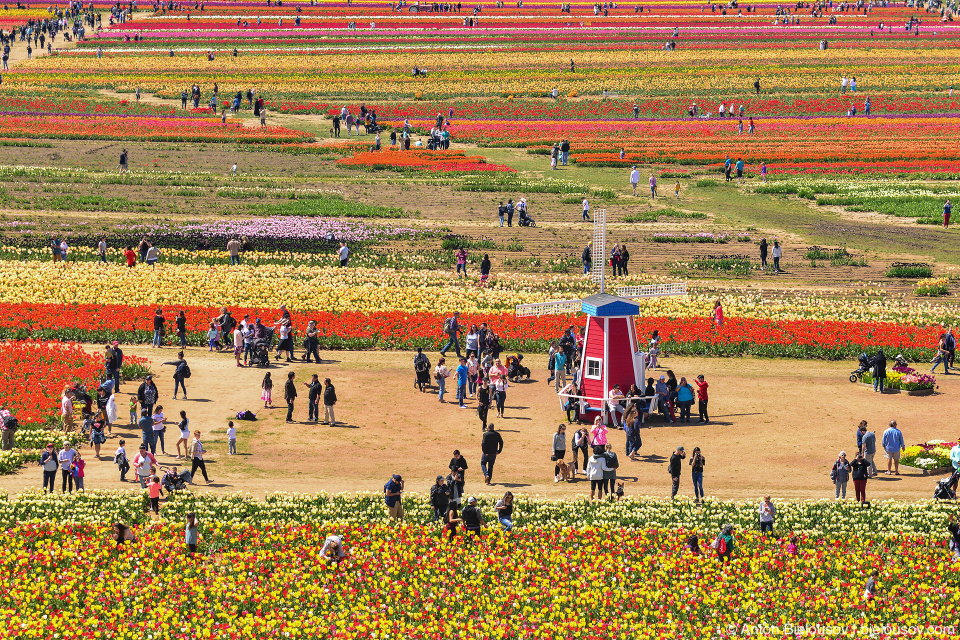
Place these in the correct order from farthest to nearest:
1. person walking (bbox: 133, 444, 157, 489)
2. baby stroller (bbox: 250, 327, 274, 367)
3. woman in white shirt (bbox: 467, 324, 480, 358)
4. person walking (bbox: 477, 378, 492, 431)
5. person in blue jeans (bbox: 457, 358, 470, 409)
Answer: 1. baby stroller (bbox: 250, 327, 274, 367)
2. woman in white shirt (bbox: 467, 324, 480, 358)
3. person in blue jeans (bbox: 457, 358, 470, 409)
4. person walking (bbox: 477, 378, 492, 431)
5. person walking (bbox: 133, 444, 157, 489)

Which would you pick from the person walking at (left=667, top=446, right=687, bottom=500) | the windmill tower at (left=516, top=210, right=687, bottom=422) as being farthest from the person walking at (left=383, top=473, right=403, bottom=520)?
the windmill tower at (left=516, top=210, right=687, bottom=422)

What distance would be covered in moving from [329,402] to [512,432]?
201 inches

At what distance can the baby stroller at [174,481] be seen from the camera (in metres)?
30.0

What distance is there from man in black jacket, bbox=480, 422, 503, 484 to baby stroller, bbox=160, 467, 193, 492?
6945 mm

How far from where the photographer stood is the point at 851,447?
34.7 metres

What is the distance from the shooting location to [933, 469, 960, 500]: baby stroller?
97.6ft

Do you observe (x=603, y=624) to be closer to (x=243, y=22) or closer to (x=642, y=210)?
(x=642, y=210)

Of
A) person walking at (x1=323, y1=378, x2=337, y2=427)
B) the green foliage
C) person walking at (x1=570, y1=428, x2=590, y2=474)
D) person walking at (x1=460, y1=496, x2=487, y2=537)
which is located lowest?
person walking at (x1=460, y1=496, x2=487, y2=537)

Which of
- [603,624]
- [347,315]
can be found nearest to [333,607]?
[603,624]

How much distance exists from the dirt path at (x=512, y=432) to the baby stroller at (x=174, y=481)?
2.75ft

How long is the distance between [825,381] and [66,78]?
8967 cm

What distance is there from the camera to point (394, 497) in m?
28.2

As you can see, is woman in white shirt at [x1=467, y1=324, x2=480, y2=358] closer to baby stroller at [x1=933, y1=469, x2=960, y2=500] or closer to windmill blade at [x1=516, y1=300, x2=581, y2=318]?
windmill blade at [x1=516, y1=300, x2=581, y2=318]

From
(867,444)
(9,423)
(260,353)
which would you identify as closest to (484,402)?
(867,444)
